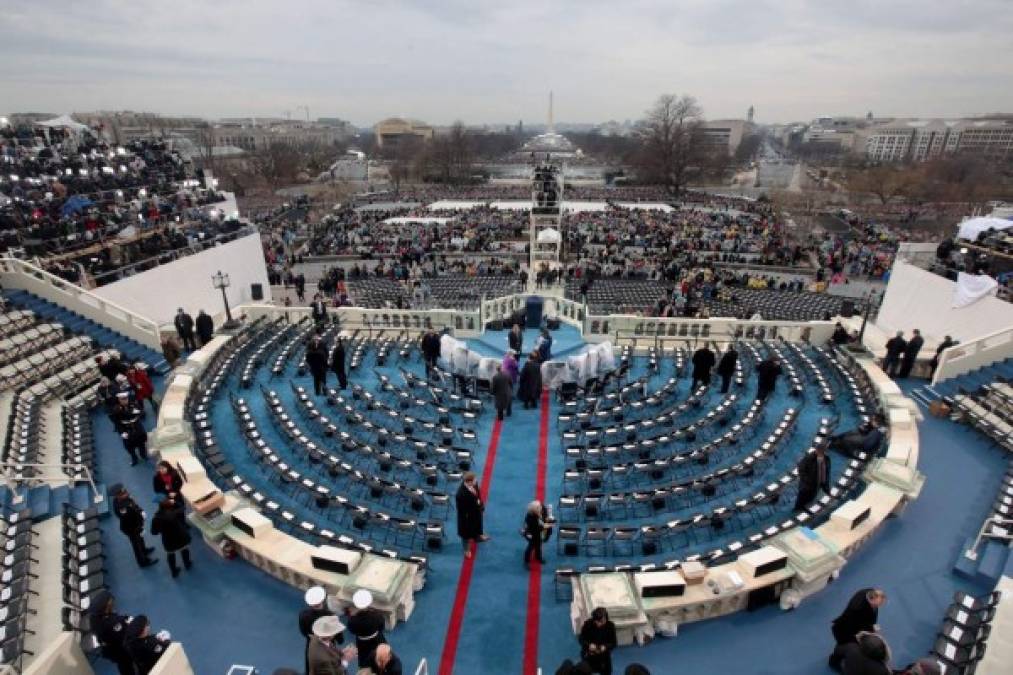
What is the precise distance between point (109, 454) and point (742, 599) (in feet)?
41.1

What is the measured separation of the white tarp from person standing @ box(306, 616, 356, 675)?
67.3 feet

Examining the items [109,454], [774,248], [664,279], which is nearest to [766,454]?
[109,454]

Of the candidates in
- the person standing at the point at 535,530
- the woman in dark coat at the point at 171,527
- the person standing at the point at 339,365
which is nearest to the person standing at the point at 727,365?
the person standing at the point at 535,530

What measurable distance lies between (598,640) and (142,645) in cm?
487

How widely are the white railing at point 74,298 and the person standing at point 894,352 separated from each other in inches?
841

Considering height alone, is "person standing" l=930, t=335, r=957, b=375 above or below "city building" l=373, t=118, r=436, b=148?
below

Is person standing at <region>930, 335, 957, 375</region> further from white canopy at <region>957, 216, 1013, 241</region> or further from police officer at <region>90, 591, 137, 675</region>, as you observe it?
police officer at <region>90, 591, 137, 675</region>

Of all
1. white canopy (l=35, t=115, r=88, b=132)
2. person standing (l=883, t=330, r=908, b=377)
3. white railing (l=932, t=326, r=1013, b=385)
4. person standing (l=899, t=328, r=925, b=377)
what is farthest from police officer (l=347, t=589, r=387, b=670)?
white canopy (l=35, t=115, r=88, b=132)

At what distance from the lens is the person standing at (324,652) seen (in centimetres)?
492

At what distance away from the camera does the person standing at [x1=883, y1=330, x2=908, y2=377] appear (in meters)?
14.1

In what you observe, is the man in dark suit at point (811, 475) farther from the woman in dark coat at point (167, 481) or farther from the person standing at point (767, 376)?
the woman in dark coat at point (167, 481)

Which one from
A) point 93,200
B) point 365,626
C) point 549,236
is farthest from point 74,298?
point 365,626

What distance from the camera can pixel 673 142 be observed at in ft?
246

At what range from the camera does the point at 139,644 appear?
5453 millimetres
